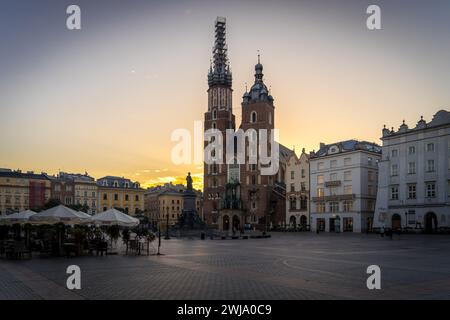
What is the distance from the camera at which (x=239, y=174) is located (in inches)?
4117

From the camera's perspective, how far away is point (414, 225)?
63844mm

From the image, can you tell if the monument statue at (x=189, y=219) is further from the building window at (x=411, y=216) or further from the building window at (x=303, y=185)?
the building window at (x=411, y=216)

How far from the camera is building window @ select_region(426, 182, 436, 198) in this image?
205ft

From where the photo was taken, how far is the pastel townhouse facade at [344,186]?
77750mm

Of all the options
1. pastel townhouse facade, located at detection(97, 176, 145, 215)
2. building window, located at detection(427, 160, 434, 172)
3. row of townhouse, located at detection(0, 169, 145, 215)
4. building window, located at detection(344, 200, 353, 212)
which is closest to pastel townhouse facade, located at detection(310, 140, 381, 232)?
building window, located at detection(344, 200, 353, 212)

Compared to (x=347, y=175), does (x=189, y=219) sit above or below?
below

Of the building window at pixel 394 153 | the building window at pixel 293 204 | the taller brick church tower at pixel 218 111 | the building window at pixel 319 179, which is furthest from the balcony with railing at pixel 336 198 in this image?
the taller brick church tower at pixel 218 111

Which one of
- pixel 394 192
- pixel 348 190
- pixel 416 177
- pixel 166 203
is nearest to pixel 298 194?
pixel 348 190

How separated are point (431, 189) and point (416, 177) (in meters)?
2.75

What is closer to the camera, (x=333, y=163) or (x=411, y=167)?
(x=411, y=167)

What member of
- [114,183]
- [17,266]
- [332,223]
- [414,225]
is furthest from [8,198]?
[17,266]

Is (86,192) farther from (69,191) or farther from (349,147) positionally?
(349,147)

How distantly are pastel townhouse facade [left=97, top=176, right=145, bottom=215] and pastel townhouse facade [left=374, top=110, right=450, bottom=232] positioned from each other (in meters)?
78.4

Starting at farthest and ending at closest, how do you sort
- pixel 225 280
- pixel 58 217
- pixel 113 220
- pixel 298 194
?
pixel 298 194 → pixel 113 220 → pixel 58 217 → pixel 225 280
